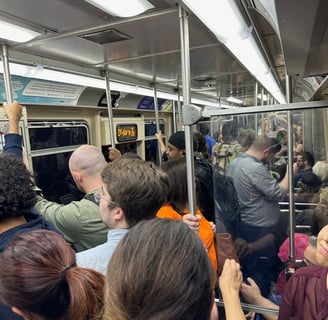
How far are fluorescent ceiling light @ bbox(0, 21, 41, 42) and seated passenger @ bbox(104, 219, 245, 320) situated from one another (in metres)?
1.62

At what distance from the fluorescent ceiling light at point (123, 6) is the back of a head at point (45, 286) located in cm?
120

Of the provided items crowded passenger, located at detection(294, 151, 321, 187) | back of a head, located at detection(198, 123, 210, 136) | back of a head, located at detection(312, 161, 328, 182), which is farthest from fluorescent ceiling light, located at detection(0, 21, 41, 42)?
back of a head, located at detection(198, 123, 210, 136)

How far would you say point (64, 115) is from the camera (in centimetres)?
429

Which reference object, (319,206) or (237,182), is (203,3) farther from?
(319,206)

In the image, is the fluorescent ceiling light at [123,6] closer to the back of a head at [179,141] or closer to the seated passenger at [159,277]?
the seated passenger at [159,277]

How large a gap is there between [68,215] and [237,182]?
0.98 m

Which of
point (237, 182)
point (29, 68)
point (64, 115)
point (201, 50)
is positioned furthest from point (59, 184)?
point (237, 182)

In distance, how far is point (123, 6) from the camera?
1.57 meters

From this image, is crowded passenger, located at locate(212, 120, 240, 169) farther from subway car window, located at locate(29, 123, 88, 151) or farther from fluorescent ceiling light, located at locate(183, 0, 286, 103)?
subway car window, located at locate(29, 123, 88, 151)

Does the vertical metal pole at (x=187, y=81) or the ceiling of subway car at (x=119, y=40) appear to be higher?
the ceiling of subway car at (x=119, y=40)

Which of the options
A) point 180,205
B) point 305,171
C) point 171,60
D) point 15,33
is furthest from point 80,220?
point 171,60

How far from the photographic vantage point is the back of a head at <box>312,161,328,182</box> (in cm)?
222

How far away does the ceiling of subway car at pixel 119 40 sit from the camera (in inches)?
64.8

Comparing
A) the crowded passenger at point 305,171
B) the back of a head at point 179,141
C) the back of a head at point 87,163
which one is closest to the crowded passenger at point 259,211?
the crowded passenger at point 305,171
